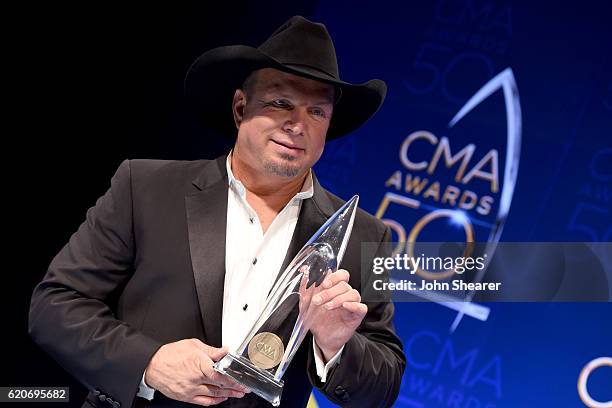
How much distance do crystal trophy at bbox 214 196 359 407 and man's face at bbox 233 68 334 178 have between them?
30 centimetres

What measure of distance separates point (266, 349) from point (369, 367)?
354mm

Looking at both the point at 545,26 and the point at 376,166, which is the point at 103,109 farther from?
the point at 545,26

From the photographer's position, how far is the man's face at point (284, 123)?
2.16m

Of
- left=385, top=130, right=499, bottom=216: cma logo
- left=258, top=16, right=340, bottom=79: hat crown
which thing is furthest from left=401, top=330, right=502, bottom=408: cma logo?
left=258, top=16, right=340, bottom=79: hat crown

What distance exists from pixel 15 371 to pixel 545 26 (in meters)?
2.66

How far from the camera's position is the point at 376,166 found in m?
3.51

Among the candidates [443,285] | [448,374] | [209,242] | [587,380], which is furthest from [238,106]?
[587,380]

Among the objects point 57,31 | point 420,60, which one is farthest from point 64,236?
point 420,60

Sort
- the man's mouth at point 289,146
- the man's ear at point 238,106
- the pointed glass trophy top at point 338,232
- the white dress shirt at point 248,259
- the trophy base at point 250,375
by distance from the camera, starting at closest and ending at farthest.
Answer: the trophy base at point 250,375 < the pointed glass trophy top at point 338,232 < the white dress shirt at point 248,259 < the man's mouth at point 289,146 < the man's ear at point 238,106

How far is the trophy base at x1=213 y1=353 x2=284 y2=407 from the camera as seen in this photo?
1768mm

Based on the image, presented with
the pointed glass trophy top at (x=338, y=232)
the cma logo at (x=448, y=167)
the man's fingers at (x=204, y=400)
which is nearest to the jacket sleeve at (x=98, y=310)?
the man's fingers at (x=204, y=400)

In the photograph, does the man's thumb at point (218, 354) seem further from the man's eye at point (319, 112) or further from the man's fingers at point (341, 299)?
the man's eye at point (319, 112)

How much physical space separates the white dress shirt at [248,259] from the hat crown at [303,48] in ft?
1.14

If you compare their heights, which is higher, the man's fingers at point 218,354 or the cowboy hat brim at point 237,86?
the cowboy hat brim at point 237,86
